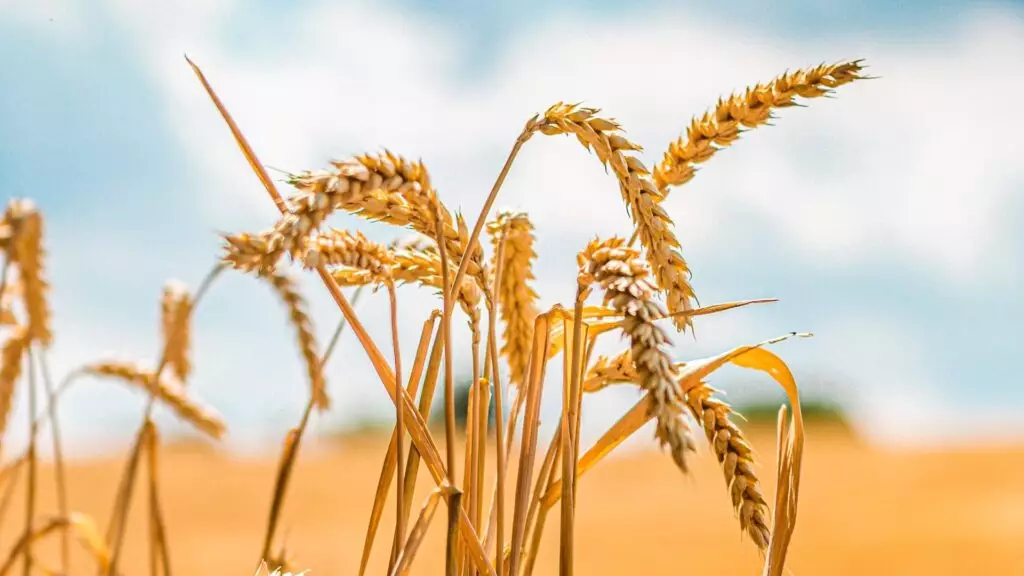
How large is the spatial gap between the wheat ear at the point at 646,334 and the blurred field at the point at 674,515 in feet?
10.9

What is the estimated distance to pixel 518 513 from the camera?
918mm

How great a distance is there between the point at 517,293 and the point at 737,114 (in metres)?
0.37

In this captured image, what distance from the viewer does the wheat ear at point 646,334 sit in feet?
2.09

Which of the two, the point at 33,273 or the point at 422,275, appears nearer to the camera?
the point at 422,275

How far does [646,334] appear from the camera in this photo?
69 cm

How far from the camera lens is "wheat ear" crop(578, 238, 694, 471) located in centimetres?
64

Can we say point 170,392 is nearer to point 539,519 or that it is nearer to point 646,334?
point 539,519

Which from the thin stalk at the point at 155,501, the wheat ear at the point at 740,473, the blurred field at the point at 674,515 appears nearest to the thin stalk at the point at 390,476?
the wheat ear at the point at 740,473

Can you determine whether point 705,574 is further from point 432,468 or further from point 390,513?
point 432,468

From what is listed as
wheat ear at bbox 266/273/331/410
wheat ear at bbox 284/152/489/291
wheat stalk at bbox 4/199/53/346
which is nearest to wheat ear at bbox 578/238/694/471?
wheat ear at bbox 284/152/489/291

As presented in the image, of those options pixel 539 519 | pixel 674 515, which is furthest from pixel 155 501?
pixel 674 515

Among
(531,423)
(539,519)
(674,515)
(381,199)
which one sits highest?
(381,199)

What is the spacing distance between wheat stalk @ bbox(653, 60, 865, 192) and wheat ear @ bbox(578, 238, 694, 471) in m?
0.27

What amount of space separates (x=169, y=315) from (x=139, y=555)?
20.5 ft
